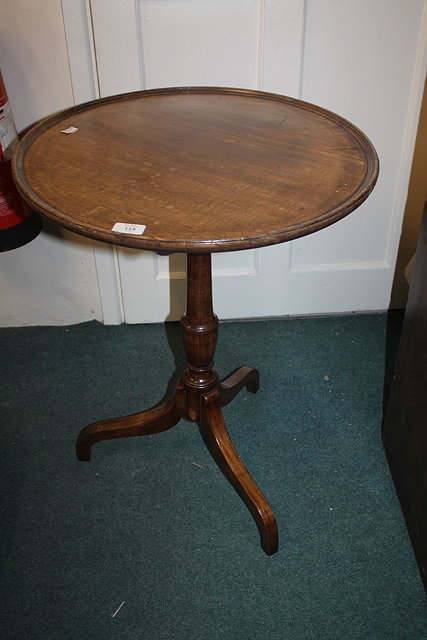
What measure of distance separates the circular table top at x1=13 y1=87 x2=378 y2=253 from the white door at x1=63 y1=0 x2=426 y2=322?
207mm

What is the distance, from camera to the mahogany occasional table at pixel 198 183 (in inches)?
48.8

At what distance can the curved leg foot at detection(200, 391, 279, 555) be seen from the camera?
5.35ft

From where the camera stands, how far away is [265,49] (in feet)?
6.25

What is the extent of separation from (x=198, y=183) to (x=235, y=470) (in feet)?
2.44

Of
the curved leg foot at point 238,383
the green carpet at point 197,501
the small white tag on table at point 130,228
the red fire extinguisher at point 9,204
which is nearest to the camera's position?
the small white tag on table at point 130,228

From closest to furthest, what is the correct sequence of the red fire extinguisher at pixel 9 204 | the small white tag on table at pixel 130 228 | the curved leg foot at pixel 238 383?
the small white tag on table at pixel 130 228 < the red fire extinguisher at pixel 9 204 < the curved leg foot at pixel 238 383

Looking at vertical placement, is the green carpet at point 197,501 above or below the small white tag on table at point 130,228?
below

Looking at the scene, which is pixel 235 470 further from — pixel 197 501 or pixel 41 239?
pixel 41 239

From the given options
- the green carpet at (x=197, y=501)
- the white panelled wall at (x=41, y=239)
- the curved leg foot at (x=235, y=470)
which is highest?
the white panelled wall at (x=41, y=239)

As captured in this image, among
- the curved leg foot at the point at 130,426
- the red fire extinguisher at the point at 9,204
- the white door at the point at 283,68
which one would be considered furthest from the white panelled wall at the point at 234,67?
the curved leg foot at the point at 130,426

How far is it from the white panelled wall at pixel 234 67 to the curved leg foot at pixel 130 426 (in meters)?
0.57

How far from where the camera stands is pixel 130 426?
185 cm

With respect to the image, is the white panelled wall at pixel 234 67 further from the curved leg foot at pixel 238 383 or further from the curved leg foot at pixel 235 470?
the curved leg foot at pixel 235 470

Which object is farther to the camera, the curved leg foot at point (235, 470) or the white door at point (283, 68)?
the white door at point (283, 68)
